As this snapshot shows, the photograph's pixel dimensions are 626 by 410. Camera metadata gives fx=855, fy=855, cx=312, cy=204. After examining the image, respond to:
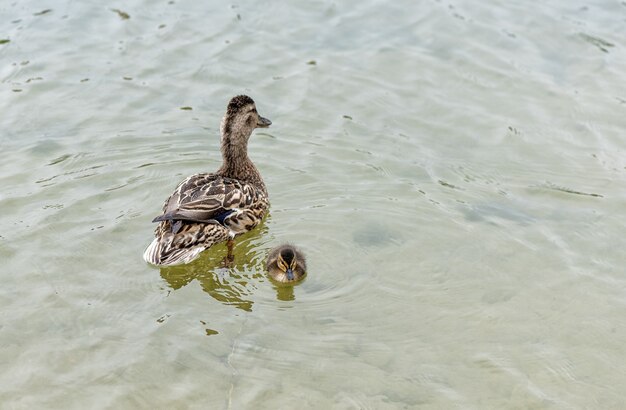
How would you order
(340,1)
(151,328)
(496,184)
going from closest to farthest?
(151,328) < (496,184) < (340,1)

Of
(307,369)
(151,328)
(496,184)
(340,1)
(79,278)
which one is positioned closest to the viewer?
(307,369)

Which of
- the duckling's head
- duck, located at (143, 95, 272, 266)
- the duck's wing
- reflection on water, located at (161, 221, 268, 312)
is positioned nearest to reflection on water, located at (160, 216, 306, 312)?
reflection on water, located at (161, 221, 268, 312)

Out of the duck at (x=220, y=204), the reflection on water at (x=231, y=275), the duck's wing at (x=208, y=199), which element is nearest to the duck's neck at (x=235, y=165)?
the duck at (x=220, y=204)

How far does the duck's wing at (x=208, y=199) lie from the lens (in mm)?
7672

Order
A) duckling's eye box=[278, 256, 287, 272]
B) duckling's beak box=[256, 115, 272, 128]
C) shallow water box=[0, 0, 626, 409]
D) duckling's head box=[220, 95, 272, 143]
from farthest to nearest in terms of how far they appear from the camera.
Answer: duckling's beak box=[256, 115, 272, 128], duckling's head box=[220, 95, 272, 143], duckling's eye box=[278, 256, 287, 272], shallow water box=[0, 0, 626, 409]

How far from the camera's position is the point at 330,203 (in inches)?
338

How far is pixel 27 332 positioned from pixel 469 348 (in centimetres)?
340

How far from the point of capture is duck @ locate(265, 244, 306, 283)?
7.16 metres

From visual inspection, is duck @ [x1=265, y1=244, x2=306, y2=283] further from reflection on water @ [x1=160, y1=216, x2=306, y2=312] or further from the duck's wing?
the duck's wing

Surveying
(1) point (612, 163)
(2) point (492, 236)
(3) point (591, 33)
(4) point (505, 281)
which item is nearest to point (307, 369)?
(4) point (505, 281)

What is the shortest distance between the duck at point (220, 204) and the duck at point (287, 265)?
714mm

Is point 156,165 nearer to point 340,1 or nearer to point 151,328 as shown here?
point 151,328

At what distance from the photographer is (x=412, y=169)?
9258 millimetres

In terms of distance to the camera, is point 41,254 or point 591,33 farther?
point 591,33
